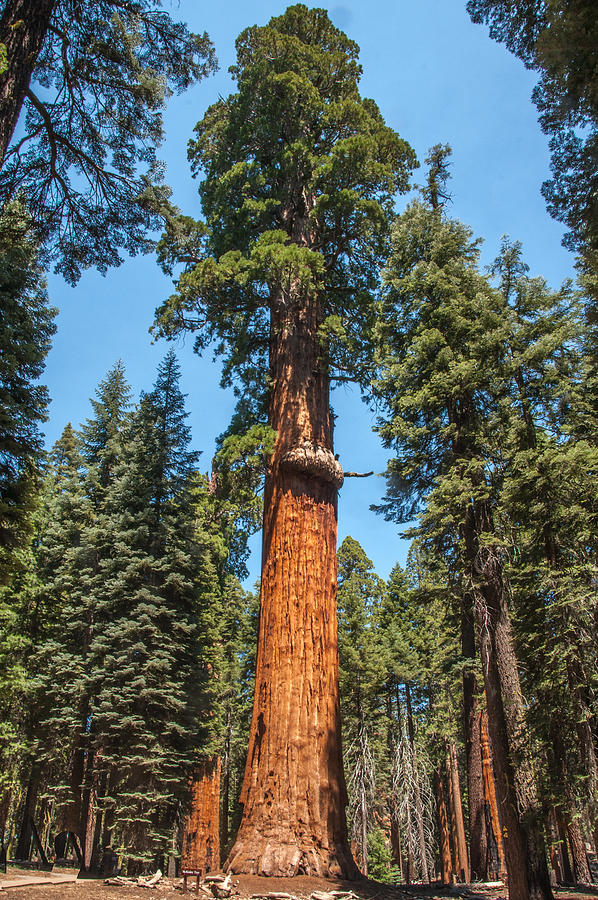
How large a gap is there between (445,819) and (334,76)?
30.2 meters

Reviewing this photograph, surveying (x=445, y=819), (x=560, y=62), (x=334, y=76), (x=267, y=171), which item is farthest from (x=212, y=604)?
(x=445, y=819)

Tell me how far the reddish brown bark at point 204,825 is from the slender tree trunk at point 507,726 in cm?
1031

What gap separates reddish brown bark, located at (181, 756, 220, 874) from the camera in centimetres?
1570

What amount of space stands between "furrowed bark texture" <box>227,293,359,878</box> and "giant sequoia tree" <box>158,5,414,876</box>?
0.06 feet

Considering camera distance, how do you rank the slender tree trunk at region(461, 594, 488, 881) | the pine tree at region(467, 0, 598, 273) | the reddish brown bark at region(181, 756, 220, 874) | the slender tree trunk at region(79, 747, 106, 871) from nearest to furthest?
the pine tree at region(467, 0, 598, 273) → the slender tree trunk at region(461, 594, 488, 881) → the slender tree trunk at region(79, 747, 106, 871) → the reddish brown bark at region(181, 756, 220, 874)

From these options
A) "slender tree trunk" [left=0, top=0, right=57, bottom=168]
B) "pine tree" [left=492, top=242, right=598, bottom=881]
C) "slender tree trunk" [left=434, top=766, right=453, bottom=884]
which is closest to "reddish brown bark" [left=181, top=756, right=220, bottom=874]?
"pine tree" [left=492, top=242, right=598, bottom=881]

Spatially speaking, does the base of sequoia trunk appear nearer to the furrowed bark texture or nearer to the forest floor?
the furrowed bark texture

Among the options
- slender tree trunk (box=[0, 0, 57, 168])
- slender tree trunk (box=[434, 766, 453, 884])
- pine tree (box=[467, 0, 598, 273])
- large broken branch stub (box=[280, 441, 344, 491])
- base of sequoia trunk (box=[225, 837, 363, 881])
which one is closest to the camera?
pine tree (box=[467, 0, 598, 273])

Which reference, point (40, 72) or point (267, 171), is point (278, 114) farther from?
point (40, 72)

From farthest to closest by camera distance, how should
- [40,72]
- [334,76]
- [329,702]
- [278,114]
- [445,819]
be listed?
[445,819] → [334,76] → [278,114] → [40,72] → [329,702]

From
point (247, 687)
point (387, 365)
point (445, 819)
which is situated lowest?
point (445, 819)

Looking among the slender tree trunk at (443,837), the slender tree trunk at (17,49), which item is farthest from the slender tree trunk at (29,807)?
the slender tree trunk at (443,837)

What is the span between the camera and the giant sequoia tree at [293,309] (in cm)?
648

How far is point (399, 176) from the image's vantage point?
1098 cm
